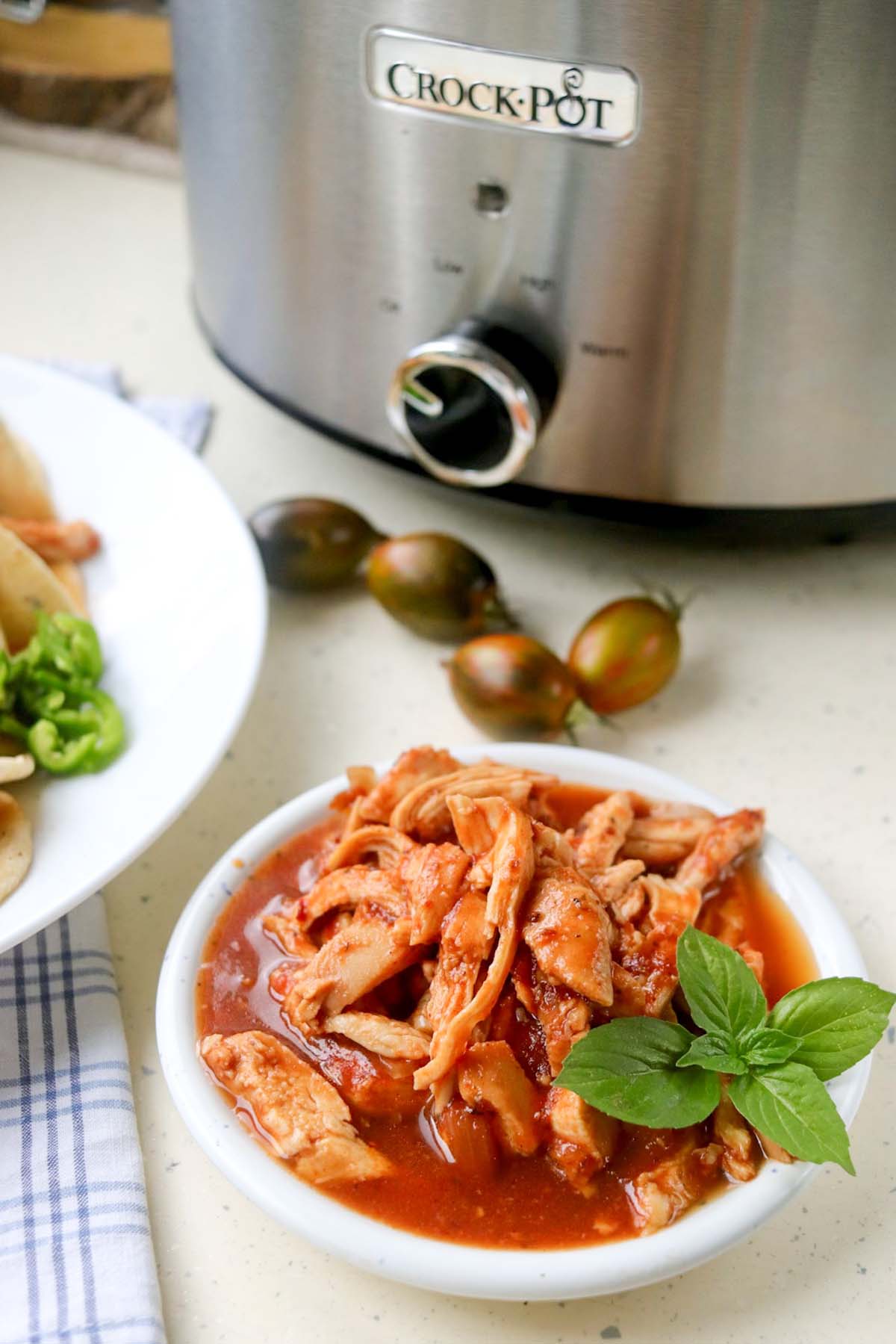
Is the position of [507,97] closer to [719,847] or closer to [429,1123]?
[719,847]

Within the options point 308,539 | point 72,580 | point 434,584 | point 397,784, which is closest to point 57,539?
point 72,580

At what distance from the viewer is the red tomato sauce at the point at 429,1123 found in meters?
0.66

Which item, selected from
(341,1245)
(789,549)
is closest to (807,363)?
(789,549)

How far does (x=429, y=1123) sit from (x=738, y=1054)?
0.53 feet

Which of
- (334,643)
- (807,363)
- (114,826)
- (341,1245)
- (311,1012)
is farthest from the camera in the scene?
(334,643)

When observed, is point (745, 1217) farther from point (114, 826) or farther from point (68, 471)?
point (68, 471)

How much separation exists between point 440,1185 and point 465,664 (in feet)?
1.35

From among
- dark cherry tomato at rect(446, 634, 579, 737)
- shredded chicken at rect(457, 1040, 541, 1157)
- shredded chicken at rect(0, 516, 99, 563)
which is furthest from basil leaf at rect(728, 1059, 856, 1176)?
shredded chicken at rect(0, 516, 99, 563)

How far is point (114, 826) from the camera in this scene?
0.86 m

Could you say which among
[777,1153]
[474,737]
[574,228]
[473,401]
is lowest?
[474,737]

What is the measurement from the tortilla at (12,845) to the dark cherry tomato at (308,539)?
0.33 m

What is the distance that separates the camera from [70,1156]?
739 mm

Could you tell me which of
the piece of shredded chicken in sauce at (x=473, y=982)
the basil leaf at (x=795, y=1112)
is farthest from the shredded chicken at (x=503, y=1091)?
the basil leaf at (x=795, y=1112)

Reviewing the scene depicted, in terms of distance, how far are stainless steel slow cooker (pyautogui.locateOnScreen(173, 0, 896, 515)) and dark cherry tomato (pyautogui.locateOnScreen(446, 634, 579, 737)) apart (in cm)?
13
